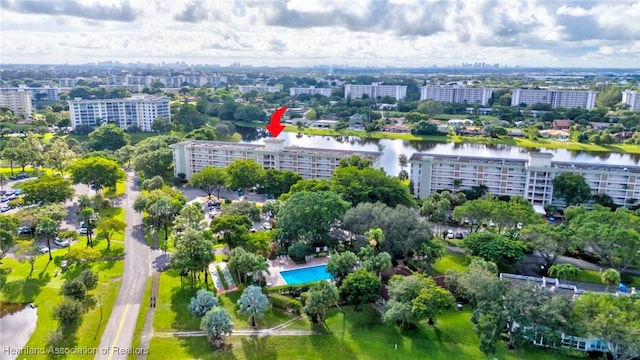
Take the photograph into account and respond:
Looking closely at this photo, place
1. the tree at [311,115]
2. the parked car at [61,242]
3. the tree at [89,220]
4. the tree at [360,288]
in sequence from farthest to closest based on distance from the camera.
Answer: the tree at [311,115]
the parked car at [61,242]
the tree at [89,220]
the tree at [360,288]

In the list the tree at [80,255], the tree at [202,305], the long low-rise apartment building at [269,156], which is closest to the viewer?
the tree at [202,305]

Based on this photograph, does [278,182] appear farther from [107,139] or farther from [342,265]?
[107,139]

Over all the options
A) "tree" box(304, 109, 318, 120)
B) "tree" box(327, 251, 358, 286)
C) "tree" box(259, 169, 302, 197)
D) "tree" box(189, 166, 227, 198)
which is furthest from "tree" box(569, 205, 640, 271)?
"tree" box(304, 109, 318, 120)

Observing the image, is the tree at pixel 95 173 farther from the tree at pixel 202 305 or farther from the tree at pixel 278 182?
the tree at pixel 202 305

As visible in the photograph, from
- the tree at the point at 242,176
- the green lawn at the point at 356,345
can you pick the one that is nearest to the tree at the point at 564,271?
the green lawn at the point at 356,345

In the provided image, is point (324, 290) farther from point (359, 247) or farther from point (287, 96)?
point (287, 96)

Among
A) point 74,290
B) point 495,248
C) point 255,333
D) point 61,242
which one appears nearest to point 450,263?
point 495,248
